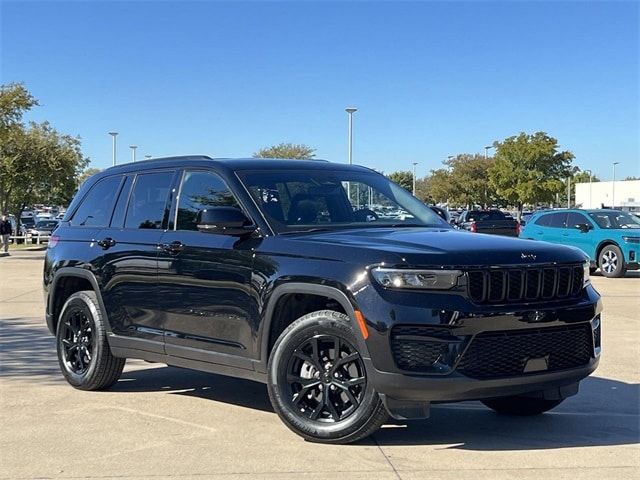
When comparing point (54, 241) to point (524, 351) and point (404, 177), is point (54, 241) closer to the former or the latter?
point (524, 351)

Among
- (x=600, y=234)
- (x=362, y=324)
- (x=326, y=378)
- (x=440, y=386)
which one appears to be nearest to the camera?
(x=440, y=386)

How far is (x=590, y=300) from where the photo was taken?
5.27 metres

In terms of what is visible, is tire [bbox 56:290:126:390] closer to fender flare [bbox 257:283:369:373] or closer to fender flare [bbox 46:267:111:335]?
fender flare [bbox 46:267:111:335]

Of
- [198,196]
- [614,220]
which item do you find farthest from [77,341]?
[614,220]

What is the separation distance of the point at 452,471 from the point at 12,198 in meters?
35.9

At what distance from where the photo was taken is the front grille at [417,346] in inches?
182

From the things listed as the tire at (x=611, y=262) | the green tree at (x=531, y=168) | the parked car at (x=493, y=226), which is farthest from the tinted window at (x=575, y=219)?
the green tree at (x=531, y=168)

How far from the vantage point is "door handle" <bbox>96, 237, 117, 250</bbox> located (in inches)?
263

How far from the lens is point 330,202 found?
19.9ft

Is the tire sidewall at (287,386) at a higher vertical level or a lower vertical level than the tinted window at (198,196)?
lower

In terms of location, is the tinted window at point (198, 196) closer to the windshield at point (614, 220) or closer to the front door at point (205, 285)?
the front door at point (205, 285)

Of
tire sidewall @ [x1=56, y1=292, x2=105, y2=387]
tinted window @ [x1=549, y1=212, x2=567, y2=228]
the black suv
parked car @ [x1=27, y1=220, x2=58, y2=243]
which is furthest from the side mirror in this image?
parked car @ [x1=27, y1=220, x2=58, y2=243]

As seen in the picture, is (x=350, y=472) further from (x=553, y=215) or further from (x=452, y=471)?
(x=553, y=215)

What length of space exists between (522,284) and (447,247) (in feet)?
1.64
